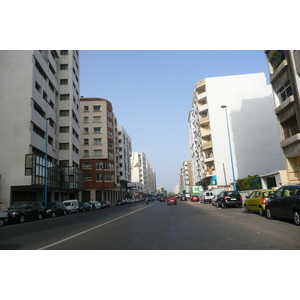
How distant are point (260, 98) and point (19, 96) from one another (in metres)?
42.4

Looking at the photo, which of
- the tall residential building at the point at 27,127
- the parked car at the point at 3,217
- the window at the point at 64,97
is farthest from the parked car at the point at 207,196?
the window at the point at 64,97

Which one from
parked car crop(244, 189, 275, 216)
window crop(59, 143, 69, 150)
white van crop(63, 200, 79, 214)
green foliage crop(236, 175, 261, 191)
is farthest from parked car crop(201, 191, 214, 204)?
window crop(59, 143, 69, 150)

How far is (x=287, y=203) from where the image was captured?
35.8ft

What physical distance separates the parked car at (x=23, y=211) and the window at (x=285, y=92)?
77.9 feet

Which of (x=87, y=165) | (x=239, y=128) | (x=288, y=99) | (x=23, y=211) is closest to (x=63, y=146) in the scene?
(x=87, y=165)

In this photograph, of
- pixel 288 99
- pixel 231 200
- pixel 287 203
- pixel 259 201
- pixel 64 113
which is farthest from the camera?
pixel 64 113

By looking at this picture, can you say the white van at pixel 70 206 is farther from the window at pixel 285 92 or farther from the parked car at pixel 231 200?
the window at pixel 285 92

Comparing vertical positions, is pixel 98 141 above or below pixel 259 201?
above

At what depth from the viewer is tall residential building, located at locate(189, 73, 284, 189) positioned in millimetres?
49875

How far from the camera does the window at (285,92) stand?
22.8 metres

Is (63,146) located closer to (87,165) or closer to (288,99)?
(87,165)

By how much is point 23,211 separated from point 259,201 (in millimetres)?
17249

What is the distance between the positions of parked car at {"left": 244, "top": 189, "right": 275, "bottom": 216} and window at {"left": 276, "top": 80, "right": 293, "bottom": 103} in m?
11.2
